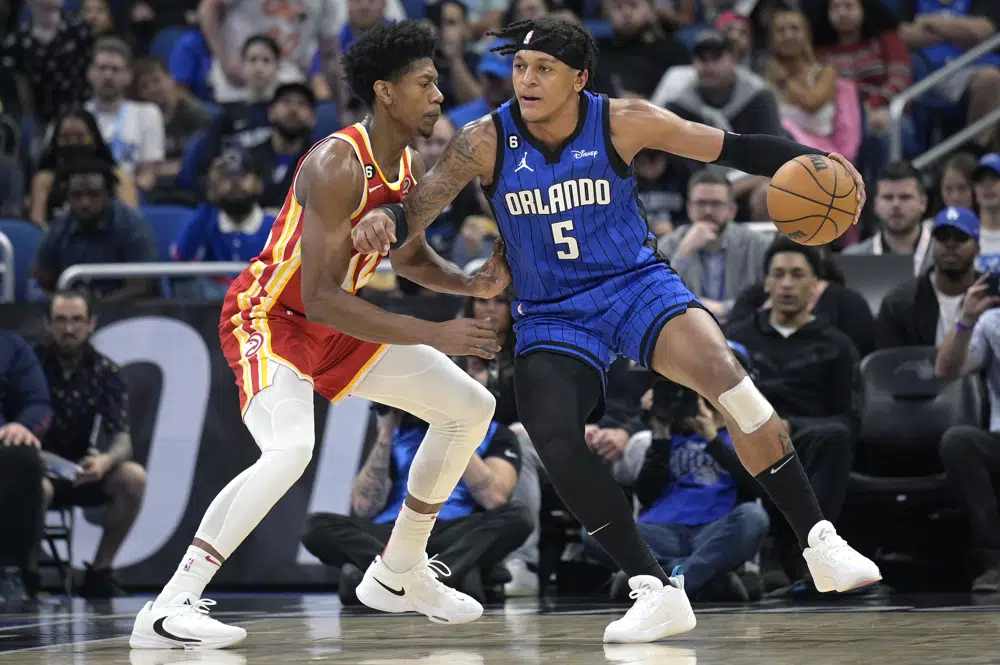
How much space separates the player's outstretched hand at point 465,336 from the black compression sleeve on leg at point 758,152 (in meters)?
1.07

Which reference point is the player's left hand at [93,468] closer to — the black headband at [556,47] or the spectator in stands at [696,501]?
the spectator in stands at [696,501]

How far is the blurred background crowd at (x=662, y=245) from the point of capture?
772 centimetres

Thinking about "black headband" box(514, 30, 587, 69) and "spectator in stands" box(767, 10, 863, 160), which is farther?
"spectator in stands" box(767, 10, 863, 160)

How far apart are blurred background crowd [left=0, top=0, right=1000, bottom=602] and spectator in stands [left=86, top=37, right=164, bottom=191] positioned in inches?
0.9

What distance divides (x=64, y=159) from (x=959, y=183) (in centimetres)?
637

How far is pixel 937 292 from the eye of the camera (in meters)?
8.55

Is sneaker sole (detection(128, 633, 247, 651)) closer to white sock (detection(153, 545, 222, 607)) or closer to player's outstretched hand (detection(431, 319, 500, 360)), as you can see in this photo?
white sock (detection(153, 545, 222, 607))

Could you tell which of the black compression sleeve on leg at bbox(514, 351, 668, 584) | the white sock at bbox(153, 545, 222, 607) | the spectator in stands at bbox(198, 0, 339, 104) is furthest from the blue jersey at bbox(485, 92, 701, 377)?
the spectator in stands at bbox(198, 0, 339, 104)

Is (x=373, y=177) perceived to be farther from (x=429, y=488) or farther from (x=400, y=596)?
(x=400, y=596)

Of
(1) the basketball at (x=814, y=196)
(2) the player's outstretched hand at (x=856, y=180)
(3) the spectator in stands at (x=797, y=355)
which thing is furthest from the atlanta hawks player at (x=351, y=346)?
(3) the spectator in stands at (x=797, y=355)

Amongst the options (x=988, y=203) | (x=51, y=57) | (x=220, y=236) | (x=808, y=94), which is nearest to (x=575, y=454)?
(x=988, y=203)

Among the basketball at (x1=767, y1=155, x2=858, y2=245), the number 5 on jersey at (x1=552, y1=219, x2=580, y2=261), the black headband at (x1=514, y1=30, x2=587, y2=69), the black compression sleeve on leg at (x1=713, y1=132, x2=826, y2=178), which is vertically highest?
the black headband at (x1=514, y1=30, x2=587, y2=69)

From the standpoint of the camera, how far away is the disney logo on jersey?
5.54 meters

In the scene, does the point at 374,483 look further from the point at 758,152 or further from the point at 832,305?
the point at 758,152
